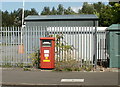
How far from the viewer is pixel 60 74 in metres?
11.4

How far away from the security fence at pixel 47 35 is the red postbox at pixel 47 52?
0.56 m

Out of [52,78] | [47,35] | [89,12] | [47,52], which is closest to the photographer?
[52,78]

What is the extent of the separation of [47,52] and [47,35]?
120 cm

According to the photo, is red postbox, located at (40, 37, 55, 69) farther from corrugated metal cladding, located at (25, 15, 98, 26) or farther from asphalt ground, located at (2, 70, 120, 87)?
corrugated metal cladding, located at (25, 15, 98, 26)

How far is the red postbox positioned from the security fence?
1.83ft

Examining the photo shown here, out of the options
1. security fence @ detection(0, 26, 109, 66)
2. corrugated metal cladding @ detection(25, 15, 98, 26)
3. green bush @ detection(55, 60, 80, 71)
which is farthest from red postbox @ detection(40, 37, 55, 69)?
corrugated metal cladding @ detection(25, 15, 98, 26)

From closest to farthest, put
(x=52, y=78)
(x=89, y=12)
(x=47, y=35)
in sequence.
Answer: (x=52, y=78) < (x=47, y=35) < (x=89, y=12)

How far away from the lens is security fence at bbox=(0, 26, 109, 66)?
1273cm

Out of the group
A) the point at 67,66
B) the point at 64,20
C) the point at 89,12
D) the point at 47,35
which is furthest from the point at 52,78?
the point at 89,12

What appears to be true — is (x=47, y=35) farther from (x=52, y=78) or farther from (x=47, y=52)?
(x=52, y=78)

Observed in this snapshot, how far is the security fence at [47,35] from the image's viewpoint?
12734mm

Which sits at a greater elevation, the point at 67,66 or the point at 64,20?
the point at 64,20

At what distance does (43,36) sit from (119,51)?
3.74 meters

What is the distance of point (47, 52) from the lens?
1220 centimetres
